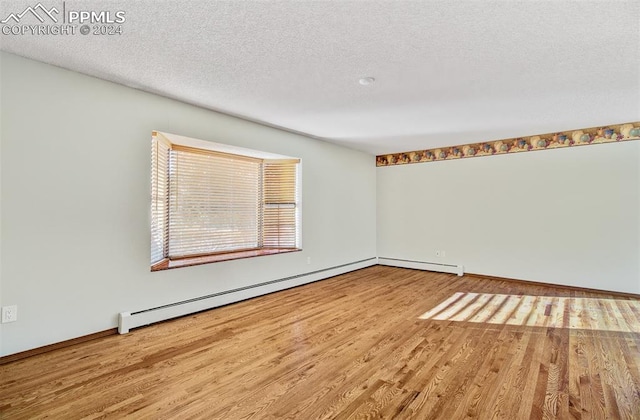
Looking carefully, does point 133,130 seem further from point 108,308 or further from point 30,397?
point 30,397

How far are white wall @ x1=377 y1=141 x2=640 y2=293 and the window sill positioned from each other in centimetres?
283

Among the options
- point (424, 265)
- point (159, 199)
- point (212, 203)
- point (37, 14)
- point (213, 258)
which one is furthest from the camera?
point (424, 265)

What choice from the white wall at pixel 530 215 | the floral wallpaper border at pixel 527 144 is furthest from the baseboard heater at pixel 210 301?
the floral wallpaper border at pixel 527 144

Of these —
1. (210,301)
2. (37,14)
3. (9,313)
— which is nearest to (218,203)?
(210,301)

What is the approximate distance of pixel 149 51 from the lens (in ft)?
7.38

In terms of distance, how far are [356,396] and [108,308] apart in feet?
7.86

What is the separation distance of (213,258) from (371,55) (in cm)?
293

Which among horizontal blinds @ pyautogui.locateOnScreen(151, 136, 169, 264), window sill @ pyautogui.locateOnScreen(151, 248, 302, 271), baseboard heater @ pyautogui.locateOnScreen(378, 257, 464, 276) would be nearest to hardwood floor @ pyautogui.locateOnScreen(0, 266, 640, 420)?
window sill @ pyautogui.locateOnScreen(151, 248, 302, 271)

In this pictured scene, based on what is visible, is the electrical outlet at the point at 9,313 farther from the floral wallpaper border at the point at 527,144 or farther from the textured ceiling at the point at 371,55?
the floral wallpaper border at the point at 527,144

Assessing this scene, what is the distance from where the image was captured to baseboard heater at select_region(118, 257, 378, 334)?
9.49ft

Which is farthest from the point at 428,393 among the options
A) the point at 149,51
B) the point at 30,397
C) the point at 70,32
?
the point at 70,32

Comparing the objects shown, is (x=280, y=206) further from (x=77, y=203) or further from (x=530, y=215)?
(x=530, y=215)

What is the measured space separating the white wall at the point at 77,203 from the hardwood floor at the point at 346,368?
345 mm

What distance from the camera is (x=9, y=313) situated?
2295mm
